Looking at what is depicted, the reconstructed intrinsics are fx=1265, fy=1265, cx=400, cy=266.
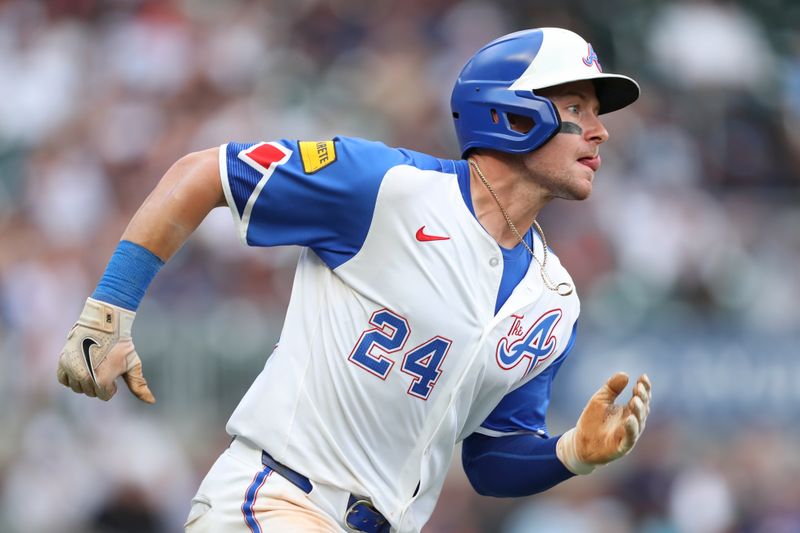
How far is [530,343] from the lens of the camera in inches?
173

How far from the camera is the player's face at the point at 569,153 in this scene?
436 cm

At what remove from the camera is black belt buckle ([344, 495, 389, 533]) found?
13.5ft

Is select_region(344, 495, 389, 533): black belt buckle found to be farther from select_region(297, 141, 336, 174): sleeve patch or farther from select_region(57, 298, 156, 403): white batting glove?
select_region(297, 141, 336, 174): sleeve patch

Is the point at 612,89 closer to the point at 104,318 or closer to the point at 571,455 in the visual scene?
the point at 571,455

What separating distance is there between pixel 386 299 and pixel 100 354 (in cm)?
92

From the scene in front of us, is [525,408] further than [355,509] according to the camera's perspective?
Yes

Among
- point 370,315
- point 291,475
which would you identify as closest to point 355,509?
point 291,475

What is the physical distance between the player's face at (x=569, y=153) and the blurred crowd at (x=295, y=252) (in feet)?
15.2

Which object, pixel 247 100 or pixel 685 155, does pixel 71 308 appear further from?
pixel 685 155

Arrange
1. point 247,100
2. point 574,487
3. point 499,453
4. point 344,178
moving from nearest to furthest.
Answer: point 344,178, point 499,453, point 574,487, point 247,100

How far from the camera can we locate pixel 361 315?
13.5 ft

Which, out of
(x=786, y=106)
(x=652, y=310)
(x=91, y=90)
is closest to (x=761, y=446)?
(x=652, y=310)

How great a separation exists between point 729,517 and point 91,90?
6026mm

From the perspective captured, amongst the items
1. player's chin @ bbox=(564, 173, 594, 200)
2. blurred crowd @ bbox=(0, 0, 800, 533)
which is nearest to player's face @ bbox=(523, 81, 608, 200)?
player's chin @ bbox=(564, 173, 594, 200)
